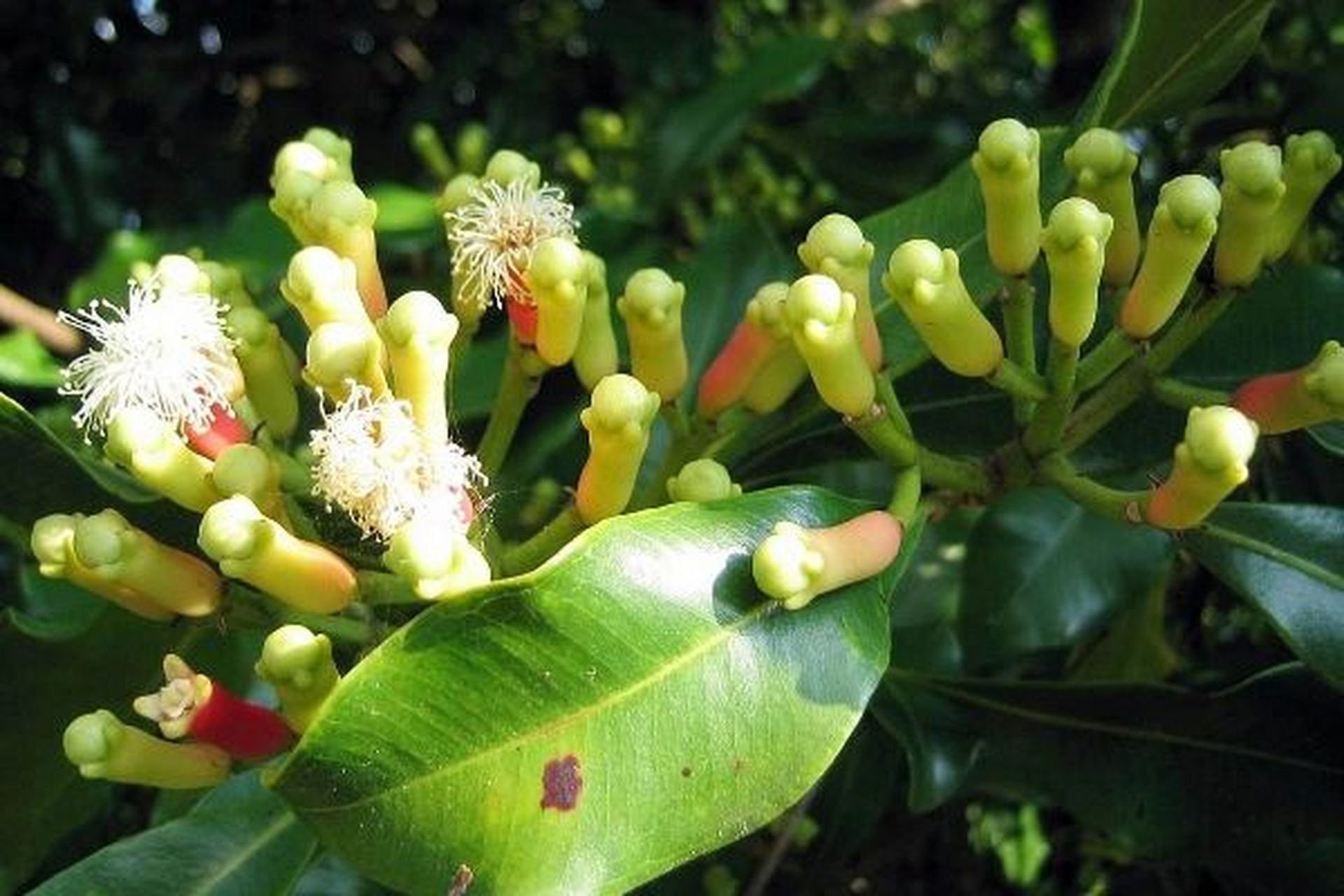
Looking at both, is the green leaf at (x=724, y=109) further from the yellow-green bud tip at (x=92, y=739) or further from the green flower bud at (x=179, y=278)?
the yellow-green bud tip at (x=92, y=739)

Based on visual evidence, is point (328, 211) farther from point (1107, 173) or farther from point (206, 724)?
point (1107, 173)

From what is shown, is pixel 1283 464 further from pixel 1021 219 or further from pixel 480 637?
pixel 480 637

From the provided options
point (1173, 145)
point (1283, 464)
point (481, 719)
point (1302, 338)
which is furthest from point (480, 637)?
point (1173, 145)

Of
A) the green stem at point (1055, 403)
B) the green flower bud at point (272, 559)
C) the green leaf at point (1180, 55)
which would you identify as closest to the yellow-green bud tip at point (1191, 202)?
the green stem at point (1055, 403)

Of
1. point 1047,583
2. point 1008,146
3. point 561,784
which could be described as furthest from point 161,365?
point 1047,583

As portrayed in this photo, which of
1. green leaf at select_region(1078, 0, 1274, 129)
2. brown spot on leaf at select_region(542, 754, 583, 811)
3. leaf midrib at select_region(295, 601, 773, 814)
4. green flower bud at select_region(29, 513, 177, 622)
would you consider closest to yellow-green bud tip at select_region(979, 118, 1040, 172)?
green leaf at select_region(1078, 0, 1274, 129)

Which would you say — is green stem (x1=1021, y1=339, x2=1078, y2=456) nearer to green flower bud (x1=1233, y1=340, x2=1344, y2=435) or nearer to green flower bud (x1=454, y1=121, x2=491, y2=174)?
green flower bud (x1=1233, y1=340, x2=1344, y2=435)

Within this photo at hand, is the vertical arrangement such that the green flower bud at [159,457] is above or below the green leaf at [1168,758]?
above
